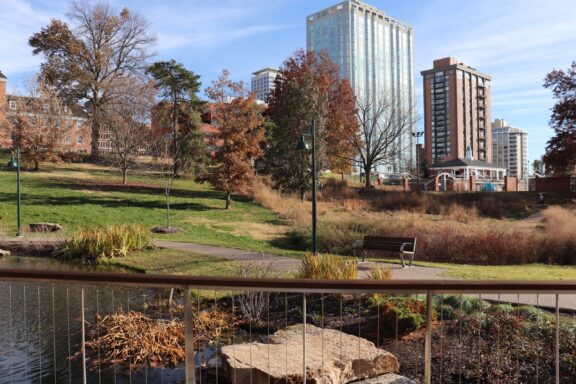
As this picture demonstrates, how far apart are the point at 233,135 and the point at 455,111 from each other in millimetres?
82260

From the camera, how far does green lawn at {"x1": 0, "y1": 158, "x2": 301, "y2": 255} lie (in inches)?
896

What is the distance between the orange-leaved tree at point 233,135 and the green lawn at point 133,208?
179 centimetres

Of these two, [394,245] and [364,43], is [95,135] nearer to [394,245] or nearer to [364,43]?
[394,245]

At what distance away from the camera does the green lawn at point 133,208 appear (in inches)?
896

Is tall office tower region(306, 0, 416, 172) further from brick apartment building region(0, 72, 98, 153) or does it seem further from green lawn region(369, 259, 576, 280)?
green lawn region(369, 259, 576, 280)

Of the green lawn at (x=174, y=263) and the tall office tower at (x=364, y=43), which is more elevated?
the tall office tower at (x=364, y=43)

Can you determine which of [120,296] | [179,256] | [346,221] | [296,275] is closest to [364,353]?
[296,275]

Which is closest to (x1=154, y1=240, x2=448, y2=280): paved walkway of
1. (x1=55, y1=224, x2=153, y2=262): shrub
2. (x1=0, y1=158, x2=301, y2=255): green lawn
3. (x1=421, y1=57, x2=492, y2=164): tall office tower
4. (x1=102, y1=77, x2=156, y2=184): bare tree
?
(x1=55, y1=224, x2=153, y2=262): shrub

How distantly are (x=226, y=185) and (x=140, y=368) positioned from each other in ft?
74.3

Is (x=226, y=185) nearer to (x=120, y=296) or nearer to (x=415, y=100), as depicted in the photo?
(x=120, y=296)

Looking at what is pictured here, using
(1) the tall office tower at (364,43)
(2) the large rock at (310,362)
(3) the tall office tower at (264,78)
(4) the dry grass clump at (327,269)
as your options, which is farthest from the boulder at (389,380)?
(3) the tall office tower at (264,78)

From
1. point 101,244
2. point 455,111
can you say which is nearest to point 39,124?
point 101,244

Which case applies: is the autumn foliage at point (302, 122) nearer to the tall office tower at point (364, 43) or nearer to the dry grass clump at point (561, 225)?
the dry grass clump at point (561, 225)

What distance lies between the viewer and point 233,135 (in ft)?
92.9
